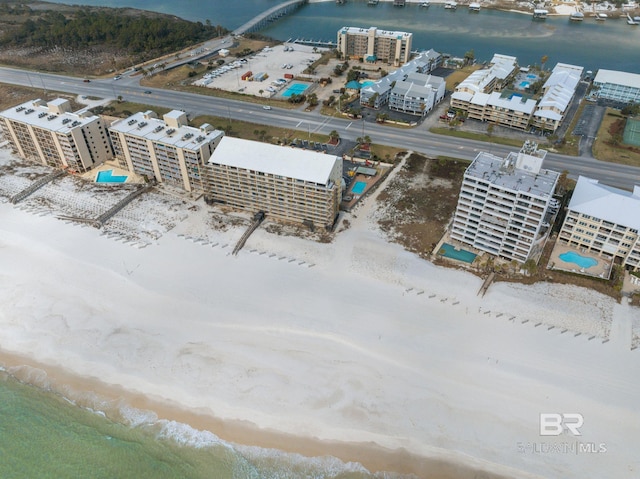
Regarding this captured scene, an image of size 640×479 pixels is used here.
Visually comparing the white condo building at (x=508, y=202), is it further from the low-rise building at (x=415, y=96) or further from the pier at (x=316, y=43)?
the pier at (x=316, y=43)

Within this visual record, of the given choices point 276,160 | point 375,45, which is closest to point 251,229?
point 276,160

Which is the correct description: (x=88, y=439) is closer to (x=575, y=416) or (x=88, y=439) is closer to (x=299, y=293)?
(x=299, y=293)

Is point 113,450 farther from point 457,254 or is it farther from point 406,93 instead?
point 406,93

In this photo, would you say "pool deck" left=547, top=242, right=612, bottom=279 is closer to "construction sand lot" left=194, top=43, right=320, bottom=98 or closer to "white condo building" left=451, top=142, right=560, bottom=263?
"white condo building" left=451, top=142, right=560, bottom=263

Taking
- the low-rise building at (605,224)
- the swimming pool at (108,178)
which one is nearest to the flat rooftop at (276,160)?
the swimming pool at (108,178)

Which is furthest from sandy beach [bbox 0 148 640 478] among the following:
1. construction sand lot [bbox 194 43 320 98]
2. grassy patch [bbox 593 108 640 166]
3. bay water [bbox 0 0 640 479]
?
construction sand lot [bbox 194 43 320 98]

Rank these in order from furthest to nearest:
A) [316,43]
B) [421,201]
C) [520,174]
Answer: [316,43] → [421,201] → [520,174]
